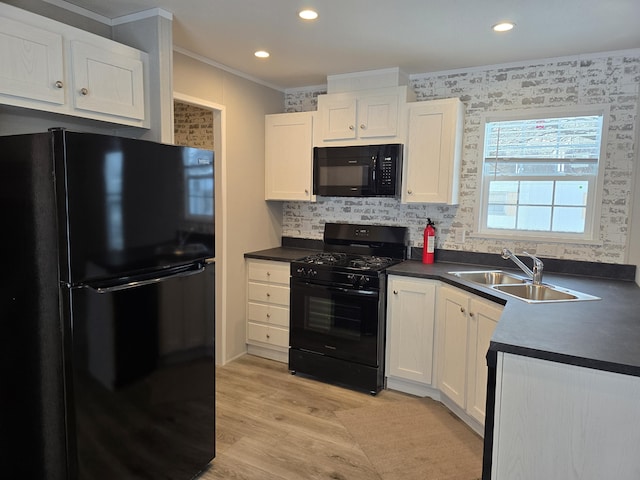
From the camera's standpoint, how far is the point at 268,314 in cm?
382

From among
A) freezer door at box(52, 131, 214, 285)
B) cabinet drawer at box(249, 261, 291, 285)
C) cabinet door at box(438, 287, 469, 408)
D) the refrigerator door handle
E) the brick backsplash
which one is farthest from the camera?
cabinet drawer at box(249, 261, 291, 285)

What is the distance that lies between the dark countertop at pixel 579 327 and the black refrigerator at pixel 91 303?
4.76 feet

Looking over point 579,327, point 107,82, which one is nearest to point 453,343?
point 579,327

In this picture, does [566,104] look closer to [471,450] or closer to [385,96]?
[385,96]

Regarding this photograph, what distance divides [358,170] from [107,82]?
1936 millimetres

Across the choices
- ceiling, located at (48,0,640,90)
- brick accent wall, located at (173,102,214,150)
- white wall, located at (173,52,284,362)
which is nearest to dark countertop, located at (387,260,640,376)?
ceiling, located at (48,0,640,90)

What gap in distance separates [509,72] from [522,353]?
2.47m

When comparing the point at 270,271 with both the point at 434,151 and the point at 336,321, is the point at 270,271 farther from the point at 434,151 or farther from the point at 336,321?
the point at 434,151

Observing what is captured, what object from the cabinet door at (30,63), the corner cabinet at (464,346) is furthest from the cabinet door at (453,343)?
the cabinet door at (30,63)

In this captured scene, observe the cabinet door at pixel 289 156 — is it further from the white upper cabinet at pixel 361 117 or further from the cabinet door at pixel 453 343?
the cabinet door at pixel 453 343

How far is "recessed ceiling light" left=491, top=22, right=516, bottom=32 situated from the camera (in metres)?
2.44

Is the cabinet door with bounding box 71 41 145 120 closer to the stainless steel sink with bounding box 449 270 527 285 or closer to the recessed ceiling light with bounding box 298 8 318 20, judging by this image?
the recessed ceiling light with bounding box 298 8 318 20

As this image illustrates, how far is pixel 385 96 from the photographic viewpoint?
340 centimetres

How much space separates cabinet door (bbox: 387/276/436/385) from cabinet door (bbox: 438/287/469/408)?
0.09m
